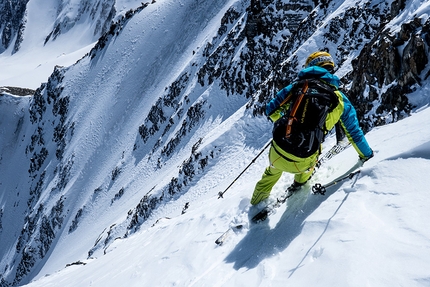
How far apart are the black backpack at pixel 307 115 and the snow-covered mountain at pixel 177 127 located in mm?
934

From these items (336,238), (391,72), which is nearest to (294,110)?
(336,238)

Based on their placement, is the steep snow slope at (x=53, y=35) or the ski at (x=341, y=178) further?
the steep snow slope at (x=53, y=35)

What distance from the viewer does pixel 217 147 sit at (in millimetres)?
22172

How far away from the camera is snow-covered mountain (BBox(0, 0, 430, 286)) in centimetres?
710

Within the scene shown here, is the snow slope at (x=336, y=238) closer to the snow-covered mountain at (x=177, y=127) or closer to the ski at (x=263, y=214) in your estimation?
the snow-covered mountain at (x=177, y=127)

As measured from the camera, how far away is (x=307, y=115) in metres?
4.53

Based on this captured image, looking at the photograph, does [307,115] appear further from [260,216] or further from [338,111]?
[260,216]

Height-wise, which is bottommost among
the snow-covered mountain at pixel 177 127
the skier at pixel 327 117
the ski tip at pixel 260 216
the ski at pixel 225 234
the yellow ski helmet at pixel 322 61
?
the snow-covered mountain at pixel 177 127

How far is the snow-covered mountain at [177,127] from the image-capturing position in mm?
7098

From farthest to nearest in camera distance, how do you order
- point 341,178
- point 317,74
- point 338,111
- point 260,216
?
1. point 260,216
2. point 341,178
3. point 338,111
4. point 317,74

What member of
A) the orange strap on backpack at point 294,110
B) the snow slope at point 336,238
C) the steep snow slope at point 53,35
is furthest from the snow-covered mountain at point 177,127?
the steep snow slope at point 53,35

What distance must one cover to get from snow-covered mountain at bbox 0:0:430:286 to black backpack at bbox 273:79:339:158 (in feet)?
3.07

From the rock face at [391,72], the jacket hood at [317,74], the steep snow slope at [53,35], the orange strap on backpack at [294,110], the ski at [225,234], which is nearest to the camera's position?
the orange strap on backpack at [294,110]

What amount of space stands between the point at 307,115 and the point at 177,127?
31621 mm
